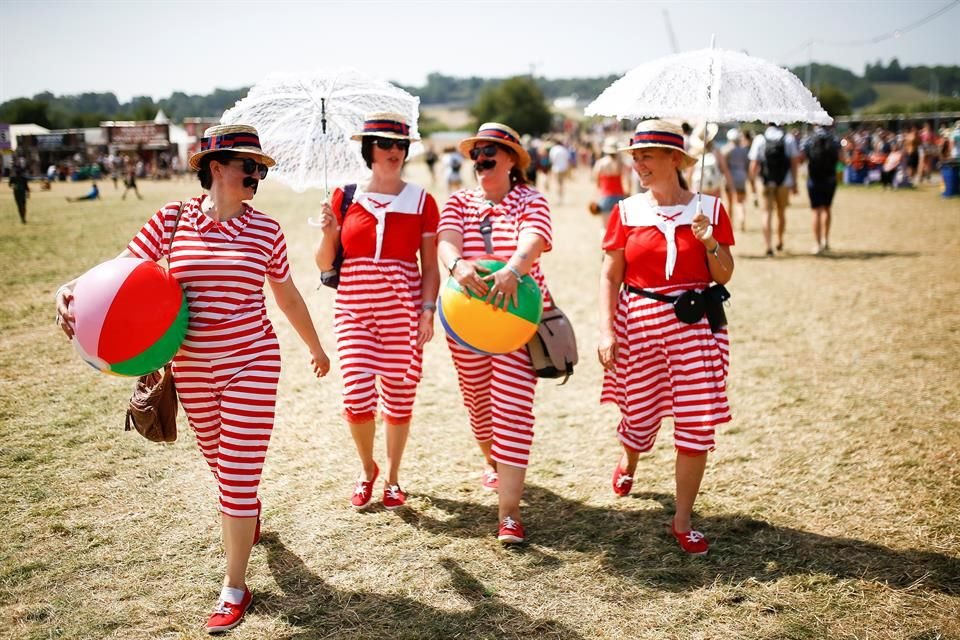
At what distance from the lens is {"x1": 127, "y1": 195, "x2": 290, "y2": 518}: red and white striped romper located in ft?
10.8

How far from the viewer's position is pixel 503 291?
144 inches

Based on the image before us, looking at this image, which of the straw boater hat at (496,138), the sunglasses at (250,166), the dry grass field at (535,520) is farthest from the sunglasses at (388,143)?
the dry grass field at (535,520)

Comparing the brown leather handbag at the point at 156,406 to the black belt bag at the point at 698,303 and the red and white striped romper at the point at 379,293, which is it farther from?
the black belt bag at the point at 698,303

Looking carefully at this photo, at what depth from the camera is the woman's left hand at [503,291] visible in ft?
12.0

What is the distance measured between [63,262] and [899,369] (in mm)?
13681

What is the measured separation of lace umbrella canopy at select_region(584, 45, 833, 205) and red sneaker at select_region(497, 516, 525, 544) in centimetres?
213

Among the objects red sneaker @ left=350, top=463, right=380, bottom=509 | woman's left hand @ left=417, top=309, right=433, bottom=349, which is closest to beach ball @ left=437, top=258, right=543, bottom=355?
woman's left hand @ left=417, top=309, right=433, bottom=349

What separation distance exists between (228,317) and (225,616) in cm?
139

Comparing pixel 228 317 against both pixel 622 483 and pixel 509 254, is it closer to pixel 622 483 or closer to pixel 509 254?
Result: pixel 509 254

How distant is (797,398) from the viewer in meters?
6.47

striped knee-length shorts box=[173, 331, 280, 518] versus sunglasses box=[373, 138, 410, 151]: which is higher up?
sunglasses box=[373, 138, 410, 151]

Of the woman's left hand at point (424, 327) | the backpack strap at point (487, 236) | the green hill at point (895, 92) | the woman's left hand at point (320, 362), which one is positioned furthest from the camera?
the green hill at point (895, 92)

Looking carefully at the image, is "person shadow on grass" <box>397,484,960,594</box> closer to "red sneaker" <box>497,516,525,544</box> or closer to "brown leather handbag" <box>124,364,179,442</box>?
"red sneaker" <box>497,516,525,544</box>

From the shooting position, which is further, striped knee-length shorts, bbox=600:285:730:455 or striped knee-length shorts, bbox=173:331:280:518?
striped knee-length shorts, bbox=600:285:730:455
